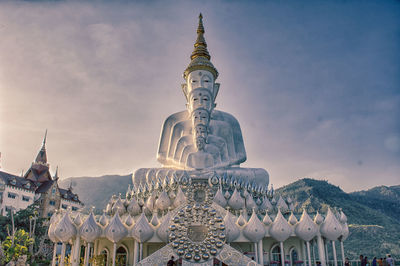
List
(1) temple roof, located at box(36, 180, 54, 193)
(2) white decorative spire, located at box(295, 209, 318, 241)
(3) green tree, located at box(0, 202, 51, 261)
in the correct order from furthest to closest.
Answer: (1) temple roof, located at box(36, 180, 54, 193) < (3) green tree, located at box(0, 202, 51, 261) < (2) white decorative spire, located at box(295, 209, 318, 241)

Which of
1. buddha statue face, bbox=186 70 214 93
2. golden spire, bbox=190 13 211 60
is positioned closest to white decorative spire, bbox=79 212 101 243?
buddha statue face, bbox=186 70 214 93

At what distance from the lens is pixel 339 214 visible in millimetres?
16125

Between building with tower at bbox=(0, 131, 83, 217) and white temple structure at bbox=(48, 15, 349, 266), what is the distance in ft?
73.8

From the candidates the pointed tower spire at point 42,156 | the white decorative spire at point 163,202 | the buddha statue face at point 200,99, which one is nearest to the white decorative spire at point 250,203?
the white decorative spire at point 163,202

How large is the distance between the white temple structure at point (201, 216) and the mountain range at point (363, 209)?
14.8 metres

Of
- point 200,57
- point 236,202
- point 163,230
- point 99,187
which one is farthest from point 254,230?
point 99,187

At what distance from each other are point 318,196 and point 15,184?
46347mm

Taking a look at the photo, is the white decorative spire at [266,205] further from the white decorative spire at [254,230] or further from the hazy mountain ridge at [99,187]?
the hazy mountain ridge at [99,187]

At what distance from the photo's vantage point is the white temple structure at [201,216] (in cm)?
1022

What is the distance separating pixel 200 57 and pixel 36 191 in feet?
96.8

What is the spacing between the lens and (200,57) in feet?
78.1

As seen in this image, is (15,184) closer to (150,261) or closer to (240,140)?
(240,140)

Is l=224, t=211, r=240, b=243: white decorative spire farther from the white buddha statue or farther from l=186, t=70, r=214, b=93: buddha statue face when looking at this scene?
l=186, t=70, r=214, b=93: buddha statue face

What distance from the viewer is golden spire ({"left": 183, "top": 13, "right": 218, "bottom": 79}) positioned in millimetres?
22500
